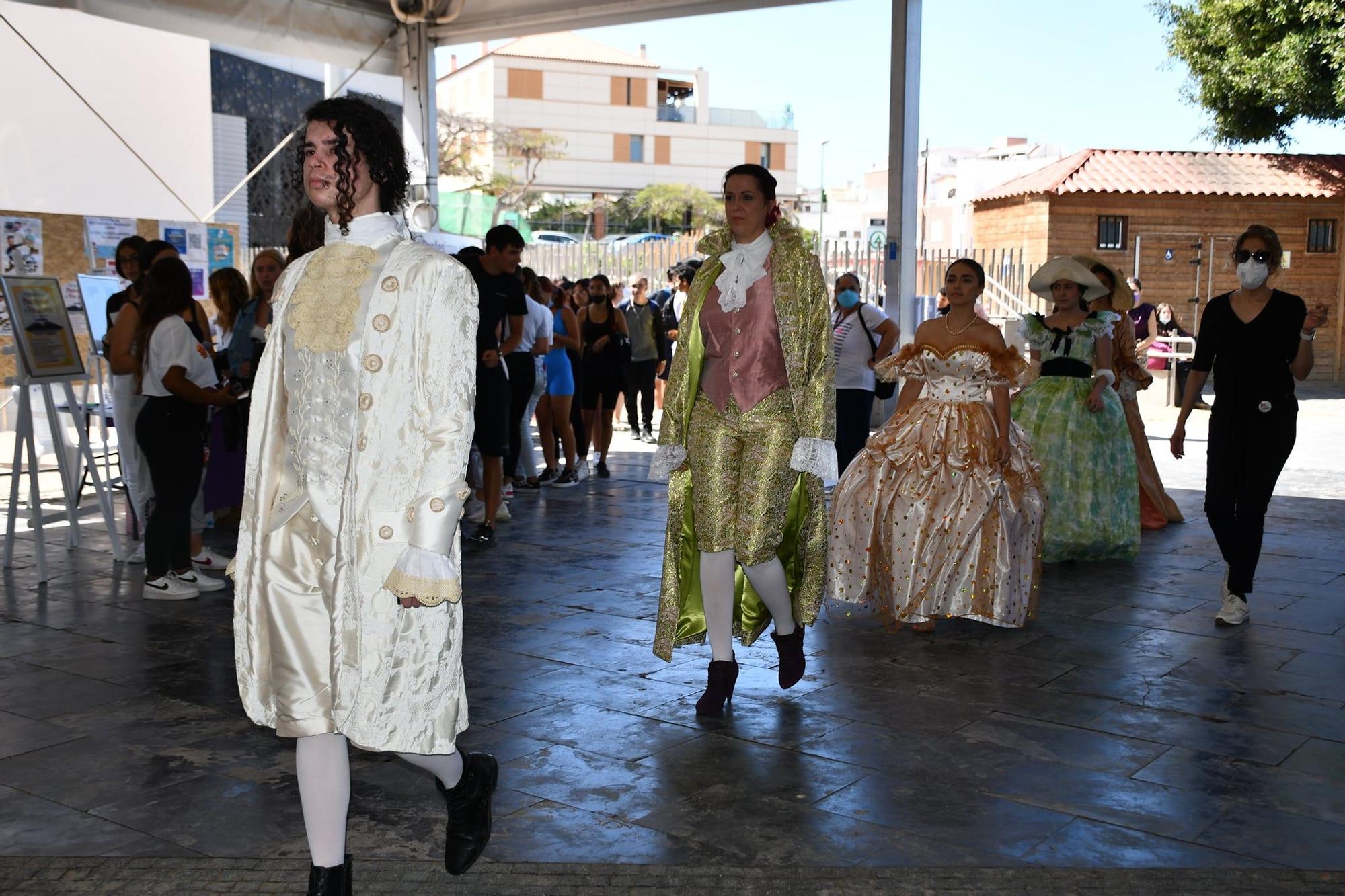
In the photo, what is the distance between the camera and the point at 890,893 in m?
3.08

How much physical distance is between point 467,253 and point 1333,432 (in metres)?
11.5

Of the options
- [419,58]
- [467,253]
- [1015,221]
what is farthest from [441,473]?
[1015,221]

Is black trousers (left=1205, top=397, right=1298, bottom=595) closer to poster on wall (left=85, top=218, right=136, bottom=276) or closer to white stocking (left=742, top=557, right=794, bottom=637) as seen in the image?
white stocking (left=742, top=557, right=794, bottom=637)

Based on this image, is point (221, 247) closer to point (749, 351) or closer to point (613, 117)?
point (749, 351)

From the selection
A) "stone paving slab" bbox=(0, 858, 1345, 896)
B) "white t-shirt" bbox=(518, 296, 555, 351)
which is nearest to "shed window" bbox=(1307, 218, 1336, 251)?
"white t-shirt" bbox=(518, 296, 555, 351)

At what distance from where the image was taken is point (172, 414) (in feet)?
20.3

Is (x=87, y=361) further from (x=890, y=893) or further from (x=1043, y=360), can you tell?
(x=890, y=893)

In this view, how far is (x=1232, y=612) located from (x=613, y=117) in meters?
65.0

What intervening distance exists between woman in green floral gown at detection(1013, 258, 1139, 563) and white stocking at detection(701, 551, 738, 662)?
341 centimetres

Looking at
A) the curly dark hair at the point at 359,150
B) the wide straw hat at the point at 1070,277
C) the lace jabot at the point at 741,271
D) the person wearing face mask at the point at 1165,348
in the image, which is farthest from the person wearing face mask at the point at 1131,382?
the person wearing face mask at the point at 1165,348

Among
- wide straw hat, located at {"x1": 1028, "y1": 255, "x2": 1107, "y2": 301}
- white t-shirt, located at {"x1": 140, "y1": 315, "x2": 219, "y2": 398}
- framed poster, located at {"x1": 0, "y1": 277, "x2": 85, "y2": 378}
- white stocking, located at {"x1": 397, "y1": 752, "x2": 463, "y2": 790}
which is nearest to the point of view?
white stocking, located at {"x1": 397, "y1": 752, "x2": 463, "y2": 790}

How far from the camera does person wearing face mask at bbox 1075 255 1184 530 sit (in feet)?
25.0

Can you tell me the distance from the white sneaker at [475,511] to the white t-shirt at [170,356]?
2.55 metres

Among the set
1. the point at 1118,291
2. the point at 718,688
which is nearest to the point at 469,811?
the point at 718,688
